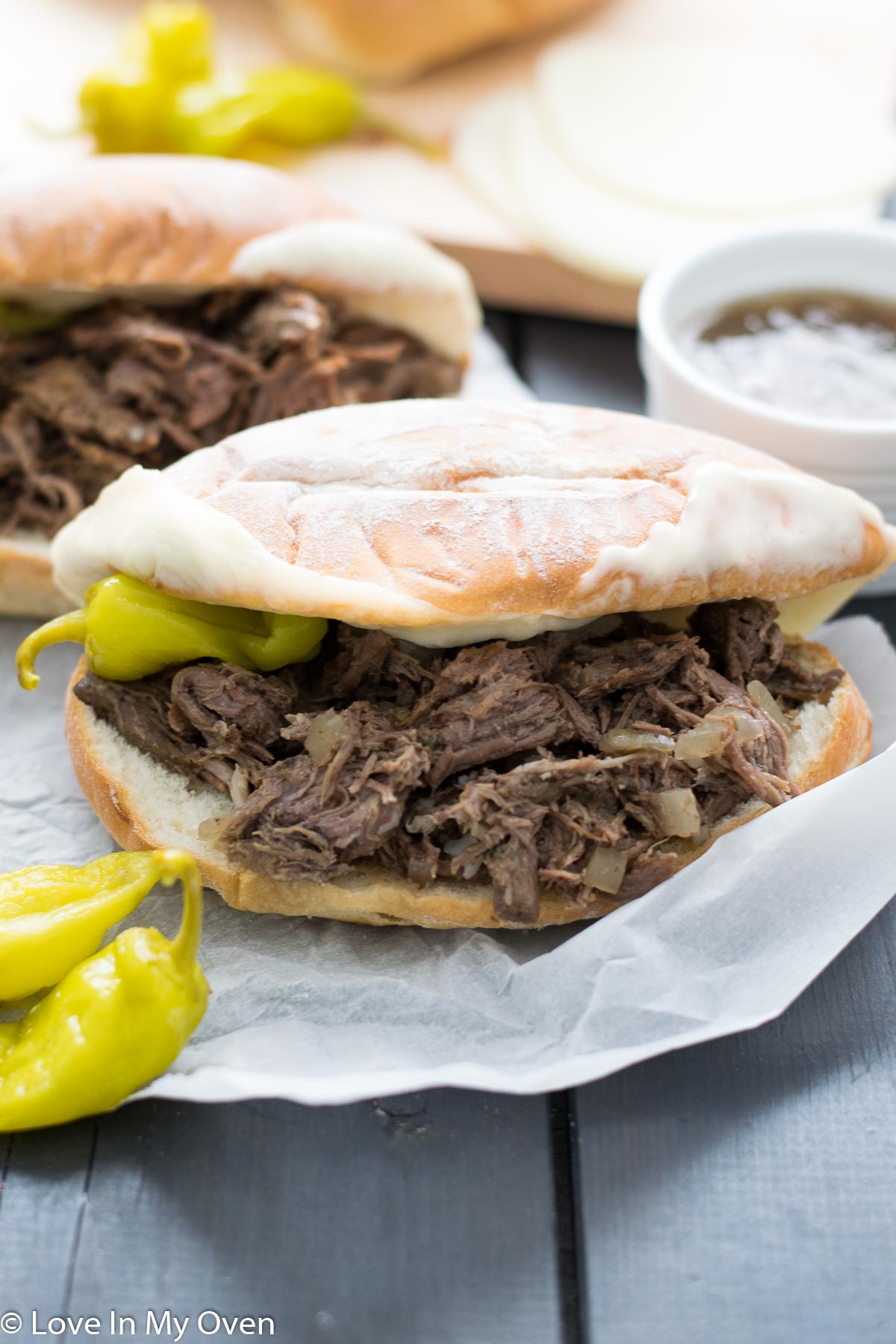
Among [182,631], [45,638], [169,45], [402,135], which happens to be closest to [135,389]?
[45,638]

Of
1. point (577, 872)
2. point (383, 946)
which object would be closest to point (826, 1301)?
point (577, 872)

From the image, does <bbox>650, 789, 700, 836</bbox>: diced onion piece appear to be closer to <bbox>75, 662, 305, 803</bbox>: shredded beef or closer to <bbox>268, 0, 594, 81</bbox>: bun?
<bbox>75, 662, 305, 803</bbox>: shredded beef

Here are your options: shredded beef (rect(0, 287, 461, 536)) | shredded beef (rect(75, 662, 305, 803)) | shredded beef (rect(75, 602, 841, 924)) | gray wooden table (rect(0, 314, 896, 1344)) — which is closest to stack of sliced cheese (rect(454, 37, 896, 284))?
shredded beef (rect(0, 287, 461, 536))

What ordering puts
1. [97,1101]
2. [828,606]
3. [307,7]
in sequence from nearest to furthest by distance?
[97,1101] < [828,606] < [307,7]

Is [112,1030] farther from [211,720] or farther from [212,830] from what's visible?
[211,720]

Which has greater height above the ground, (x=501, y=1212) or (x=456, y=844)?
(x=456, y=844)

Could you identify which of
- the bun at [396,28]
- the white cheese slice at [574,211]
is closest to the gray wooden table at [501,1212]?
the white cheese slice at [574,211]

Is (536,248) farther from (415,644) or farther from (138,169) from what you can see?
(415,644)
